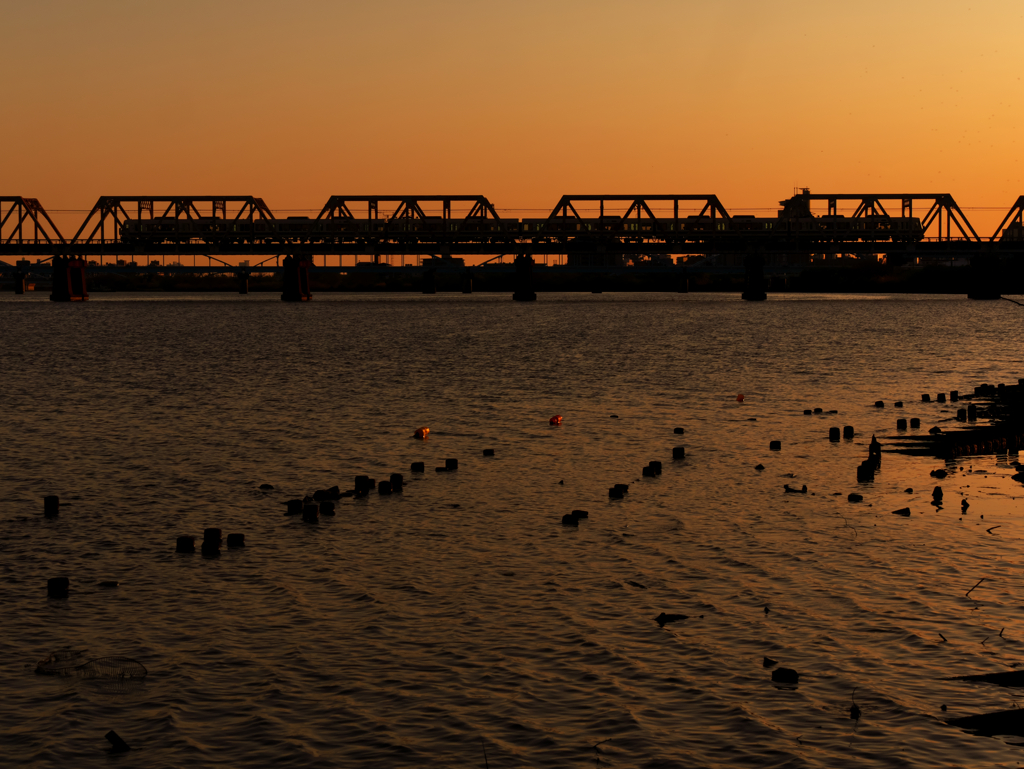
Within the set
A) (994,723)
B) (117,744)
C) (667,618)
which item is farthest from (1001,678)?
(117,744)

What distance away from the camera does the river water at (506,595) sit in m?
Result: 12.5

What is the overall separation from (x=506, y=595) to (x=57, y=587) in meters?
6.92

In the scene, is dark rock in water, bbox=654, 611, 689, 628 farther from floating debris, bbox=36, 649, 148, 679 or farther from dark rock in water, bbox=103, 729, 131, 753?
dark rock in water, bbox=103, 729, 131, 753

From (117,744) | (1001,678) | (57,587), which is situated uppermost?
(57,587)

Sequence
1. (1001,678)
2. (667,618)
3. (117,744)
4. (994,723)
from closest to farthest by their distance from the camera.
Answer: (117,744), (994,723), (1001,678), (667,618)

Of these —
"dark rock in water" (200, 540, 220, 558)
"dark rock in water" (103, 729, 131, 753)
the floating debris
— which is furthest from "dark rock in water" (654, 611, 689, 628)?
"dark rock in water" (200, 540, 220, 558)

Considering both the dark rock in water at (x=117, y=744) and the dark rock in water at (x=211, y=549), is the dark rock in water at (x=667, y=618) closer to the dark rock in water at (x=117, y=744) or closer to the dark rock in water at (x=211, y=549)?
the dark rock in water at (x=117, y=744)

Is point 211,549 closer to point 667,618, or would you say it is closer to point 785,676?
point 667,618

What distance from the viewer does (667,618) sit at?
1631cm

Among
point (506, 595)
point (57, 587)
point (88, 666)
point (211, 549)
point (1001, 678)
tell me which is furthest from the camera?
point (211, 549)

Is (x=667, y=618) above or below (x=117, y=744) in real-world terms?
above

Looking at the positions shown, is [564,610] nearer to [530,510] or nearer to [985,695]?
[985,695]

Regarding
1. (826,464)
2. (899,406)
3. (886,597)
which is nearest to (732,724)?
(886,597)

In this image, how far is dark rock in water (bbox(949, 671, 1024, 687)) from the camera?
13664mm
